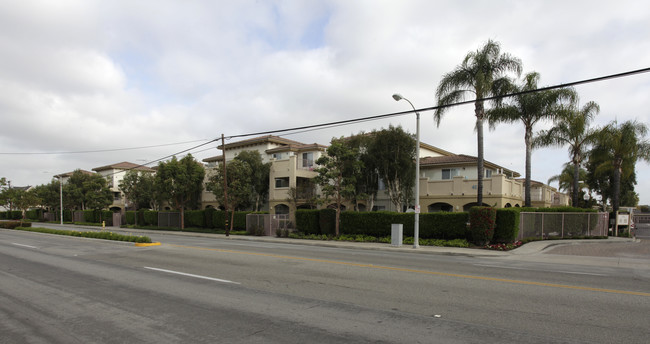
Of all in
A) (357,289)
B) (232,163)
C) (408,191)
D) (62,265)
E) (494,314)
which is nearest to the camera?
(494,314)

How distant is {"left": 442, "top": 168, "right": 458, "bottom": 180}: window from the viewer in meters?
32.1

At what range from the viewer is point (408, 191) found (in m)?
29.9

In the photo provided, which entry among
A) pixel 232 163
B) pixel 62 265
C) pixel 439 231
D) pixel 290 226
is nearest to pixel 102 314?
pixel 62 265

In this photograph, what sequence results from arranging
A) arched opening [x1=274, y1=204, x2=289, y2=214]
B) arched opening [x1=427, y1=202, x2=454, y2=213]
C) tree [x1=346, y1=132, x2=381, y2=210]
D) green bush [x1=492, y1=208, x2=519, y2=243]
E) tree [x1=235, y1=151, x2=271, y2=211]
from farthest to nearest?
1. tree [x1=235, y1=151, x2=271, y2=211]
2. arched opening [x1=274, y1=204, x2=289, y2=214]
3. arched opening [x1=427, y1=202, x2=454, y2=213]
4. tree [x1=346, y1=132, x2=381, y2=210]
5. green bush [x1=492, y1=208, x2=519, y2=243]

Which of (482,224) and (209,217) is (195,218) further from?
(482,224)

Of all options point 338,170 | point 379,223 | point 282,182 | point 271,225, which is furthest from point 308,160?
point 379,223

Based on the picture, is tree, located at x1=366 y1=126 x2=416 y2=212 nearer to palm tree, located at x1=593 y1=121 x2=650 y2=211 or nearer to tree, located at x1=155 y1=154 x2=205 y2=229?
palm tree, located at x1=593 y1=121 x2=650 y2=211

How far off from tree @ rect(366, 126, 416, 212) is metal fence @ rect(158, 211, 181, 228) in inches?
940

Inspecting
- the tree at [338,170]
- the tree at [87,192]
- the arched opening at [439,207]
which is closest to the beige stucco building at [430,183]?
the arched opening at [439,207]

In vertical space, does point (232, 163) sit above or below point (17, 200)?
above

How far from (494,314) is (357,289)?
2886 mm

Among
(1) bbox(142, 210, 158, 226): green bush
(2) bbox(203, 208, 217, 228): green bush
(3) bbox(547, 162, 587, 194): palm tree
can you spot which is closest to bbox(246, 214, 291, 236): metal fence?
(2) bbox(203, 208, 217, 228): green bush

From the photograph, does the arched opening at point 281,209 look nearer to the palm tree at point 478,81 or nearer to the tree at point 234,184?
the tree at point 234,184

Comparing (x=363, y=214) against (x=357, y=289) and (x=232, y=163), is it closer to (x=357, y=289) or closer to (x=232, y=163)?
(x=232, y=163)
